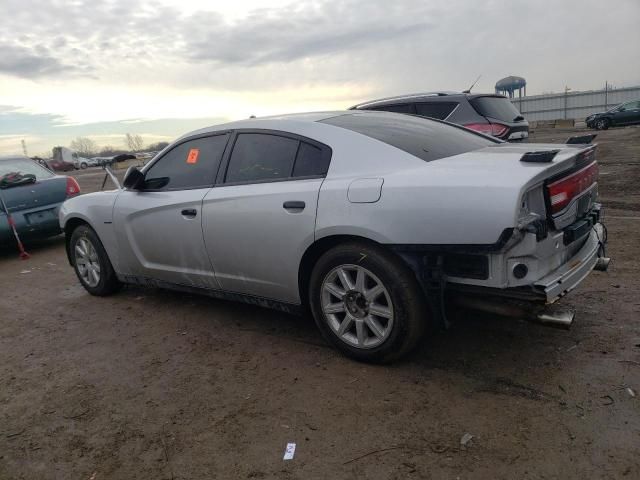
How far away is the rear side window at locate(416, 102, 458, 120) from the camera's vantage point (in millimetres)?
8133

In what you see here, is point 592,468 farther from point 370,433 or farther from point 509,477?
point 370,433

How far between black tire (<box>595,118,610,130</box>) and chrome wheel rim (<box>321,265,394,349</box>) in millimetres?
26671

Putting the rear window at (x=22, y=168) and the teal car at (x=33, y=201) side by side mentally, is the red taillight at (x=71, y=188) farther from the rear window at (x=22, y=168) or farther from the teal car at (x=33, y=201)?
the rear window at (x=22, y=168)

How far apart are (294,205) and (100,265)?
265cm

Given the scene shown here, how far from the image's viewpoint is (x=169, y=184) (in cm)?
436

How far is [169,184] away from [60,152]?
59.8 m

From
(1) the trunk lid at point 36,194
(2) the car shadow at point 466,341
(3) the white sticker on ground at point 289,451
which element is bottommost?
(3) the white sticker on ground at point 289,451

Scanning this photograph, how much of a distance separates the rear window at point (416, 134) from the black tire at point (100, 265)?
2.72 meters

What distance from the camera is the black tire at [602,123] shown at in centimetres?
2542

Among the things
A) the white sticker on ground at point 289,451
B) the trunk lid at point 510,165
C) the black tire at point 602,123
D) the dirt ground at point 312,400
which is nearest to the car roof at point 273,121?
the trunk lid at point 510,165

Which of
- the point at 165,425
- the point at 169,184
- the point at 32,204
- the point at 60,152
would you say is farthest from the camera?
the point at 60,152

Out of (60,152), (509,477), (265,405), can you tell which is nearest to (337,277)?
(265,405)

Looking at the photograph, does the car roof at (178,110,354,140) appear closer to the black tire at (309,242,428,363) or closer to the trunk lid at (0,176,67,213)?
the black tire at (309,242,428,363)

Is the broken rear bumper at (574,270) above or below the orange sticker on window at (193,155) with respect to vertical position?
below
